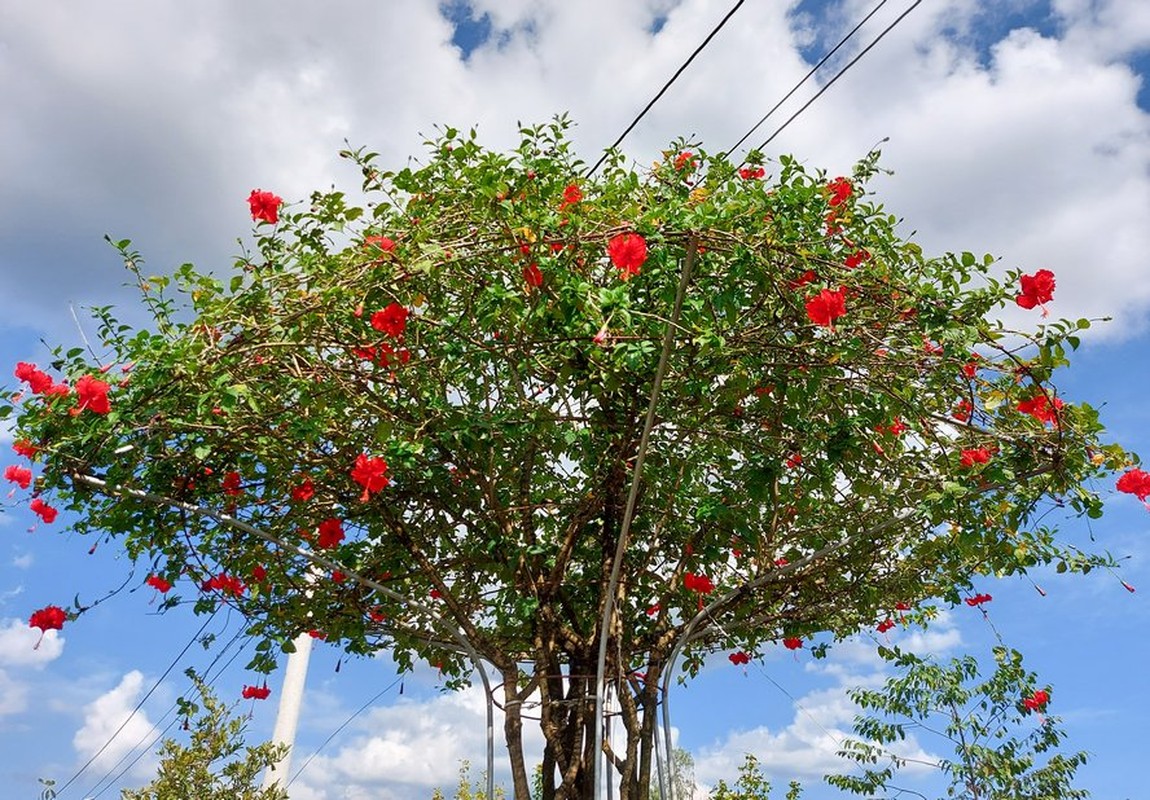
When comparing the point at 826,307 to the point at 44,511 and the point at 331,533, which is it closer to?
the point at 331,533

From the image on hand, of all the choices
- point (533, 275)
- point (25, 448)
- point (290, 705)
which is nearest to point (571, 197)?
point (533, 275)

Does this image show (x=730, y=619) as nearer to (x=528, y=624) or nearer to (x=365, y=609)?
(x=528, y=624)

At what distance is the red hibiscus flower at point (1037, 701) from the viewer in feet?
28.6

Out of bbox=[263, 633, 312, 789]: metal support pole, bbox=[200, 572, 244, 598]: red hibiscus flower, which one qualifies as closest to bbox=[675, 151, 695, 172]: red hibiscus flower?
bbox=[200, 572, 244, 598]: red hibiscus flower

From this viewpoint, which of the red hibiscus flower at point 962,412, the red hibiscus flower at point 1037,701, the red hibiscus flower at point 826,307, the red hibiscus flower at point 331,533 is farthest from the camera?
the red hibiscus flower at point 1037,701

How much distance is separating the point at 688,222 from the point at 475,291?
1.05m

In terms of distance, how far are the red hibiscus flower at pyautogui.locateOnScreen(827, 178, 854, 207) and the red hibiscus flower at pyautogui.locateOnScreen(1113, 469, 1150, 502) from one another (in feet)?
5.56

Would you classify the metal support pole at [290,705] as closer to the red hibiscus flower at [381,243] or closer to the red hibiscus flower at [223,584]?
the red hibiscus flower at [223,584]

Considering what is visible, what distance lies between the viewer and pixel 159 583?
5082mm

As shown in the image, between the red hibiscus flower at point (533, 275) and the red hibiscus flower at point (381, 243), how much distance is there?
53 cm

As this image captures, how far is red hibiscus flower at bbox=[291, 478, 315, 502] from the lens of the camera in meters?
4.70

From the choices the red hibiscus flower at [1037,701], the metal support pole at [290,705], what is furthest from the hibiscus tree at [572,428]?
→ the red hibiscus flower at [1037,701]

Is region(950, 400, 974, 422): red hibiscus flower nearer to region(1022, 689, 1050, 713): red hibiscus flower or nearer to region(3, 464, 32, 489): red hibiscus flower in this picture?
region(3, 464, 32, 489): red hibiscus flower

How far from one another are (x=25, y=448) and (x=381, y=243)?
1767mm
